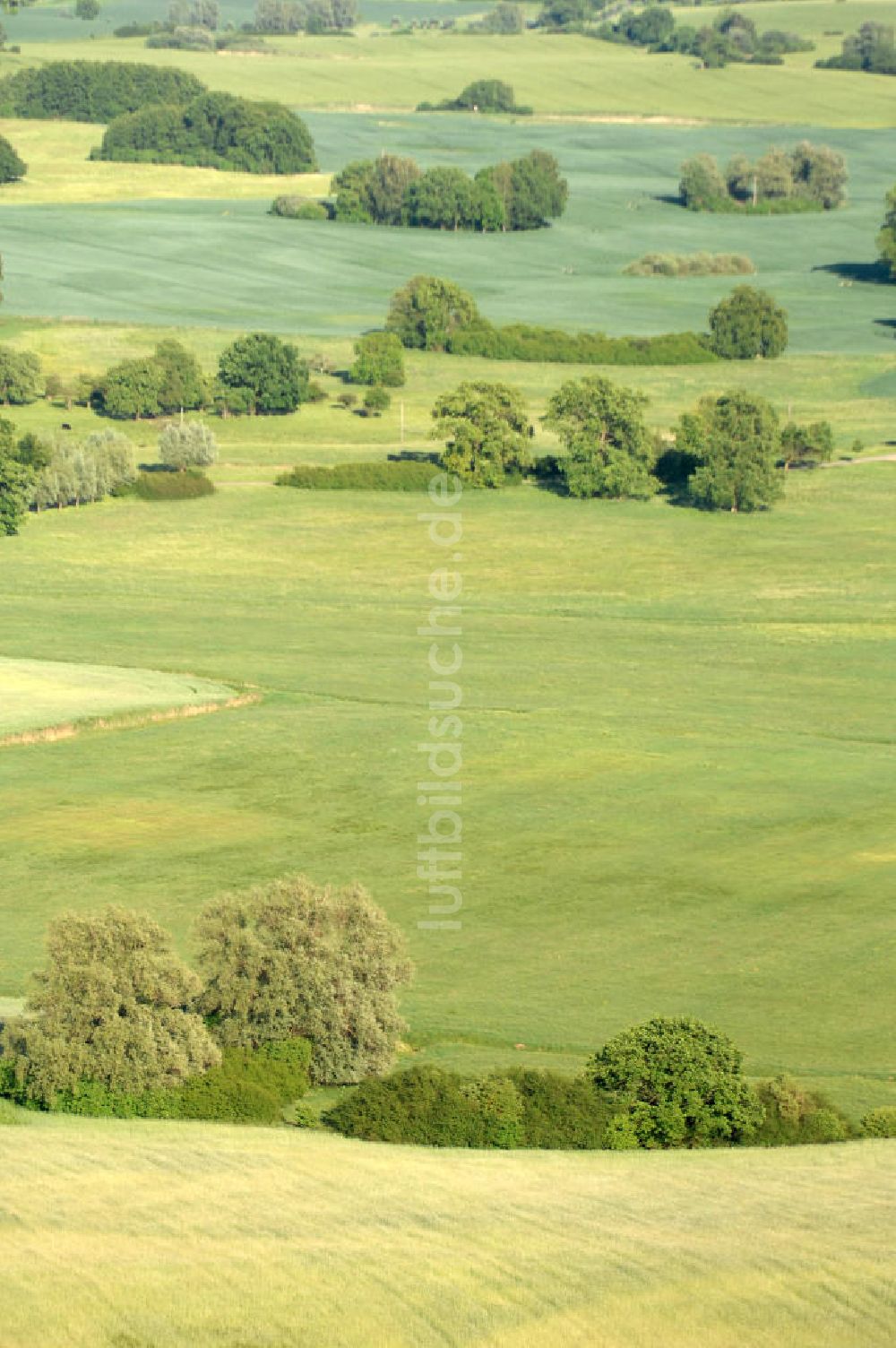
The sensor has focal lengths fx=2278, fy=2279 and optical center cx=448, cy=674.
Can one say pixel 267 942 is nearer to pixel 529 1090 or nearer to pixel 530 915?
pixel 529 1090

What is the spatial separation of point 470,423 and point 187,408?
98.0ft

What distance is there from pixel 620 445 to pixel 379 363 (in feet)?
113

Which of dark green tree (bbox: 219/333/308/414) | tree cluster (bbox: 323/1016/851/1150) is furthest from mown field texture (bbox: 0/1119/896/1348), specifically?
dark green tree (bbox: 219/333/308/414)

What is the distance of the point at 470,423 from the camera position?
5600 inches

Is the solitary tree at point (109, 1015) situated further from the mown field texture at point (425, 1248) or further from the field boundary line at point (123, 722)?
the field boundary line at point (123, 722)

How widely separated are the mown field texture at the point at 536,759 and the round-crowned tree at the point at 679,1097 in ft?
10.8

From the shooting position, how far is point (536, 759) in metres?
80.5

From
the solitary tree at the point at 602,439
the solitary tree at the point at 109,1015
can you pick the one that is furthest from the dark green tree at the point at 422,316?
the solitary tree at the point at 109,1015

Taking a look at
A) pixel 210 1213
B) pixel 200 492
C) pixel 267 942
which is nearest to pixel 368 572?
pixel 200 492

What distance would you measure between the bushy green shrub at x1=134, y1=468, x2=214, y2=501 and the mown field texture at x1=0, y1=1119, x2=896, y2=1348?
318 feet

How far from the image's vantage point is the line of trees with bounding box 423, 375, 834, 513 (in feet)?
451

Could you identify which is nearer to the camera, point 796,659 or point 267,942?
point 267,942

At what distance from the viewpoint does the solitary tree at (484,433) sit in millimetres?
142250

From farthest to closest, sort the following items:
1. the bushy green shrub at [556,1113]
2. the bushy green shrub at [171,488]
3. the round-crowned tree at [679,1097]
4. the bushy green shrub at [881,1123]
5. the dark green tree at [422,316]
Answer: the dark green tree at [422,316]
the bushy green shrub at [171,488]
the round-crowned tree at [679,1097]
the bushy green shrub at [556,1113]
the bushy green shrub at [881,1123]
